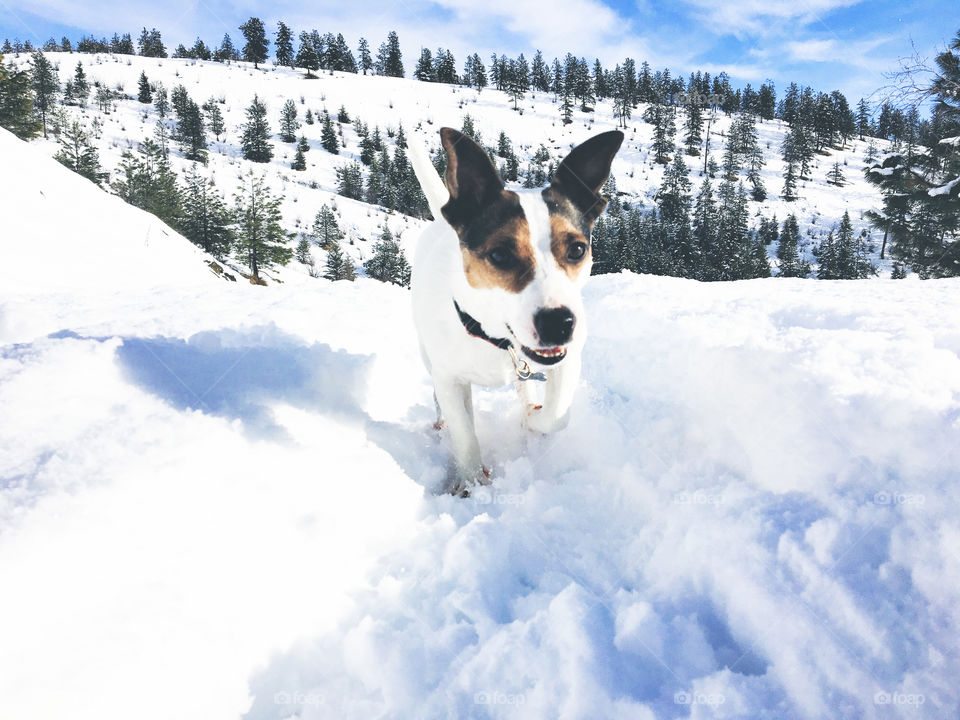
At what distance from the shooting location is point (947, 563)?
53.4 inches

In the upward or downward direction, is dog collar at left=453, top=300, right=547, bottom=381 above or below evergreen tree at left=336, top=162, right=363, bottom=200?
below

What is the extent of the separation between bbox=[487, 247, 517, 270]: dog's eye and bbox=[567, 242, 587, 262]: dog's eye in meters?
0.28

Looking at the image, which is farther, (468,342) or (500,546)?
(468,342)

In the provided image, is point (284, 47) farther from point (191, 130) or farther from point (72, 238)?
point (72, 238)

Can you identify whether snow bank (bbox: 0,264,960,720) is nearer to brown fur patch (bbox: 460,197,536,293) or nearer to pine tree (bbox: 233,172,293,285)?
brown fur patch (bbox: 460,197,536,293)

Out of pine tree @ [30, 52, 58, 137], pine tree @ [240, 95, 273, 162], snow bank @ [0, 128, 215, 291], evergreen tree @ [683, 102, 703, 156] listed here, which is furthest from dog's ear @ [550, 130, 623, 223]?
evergreen tree @ [683, 102, 703, 156]

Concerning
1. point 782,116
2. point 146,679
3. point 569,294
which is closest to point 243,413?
point 146,679

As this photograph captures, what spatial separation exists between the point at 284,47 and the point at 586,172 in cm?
10422

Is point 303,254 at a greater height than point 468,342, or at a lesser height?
→ lesser

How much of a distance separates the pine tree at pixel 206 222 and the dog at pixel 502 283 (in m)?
30.4

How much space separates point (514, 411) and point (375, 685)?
210cm

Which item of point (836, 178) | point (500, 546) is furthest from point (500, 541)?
point (836, 178)

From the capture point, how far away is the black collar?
2240 mm

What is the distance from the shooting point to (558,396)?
2.46 m
